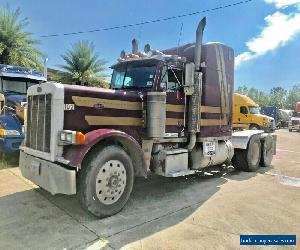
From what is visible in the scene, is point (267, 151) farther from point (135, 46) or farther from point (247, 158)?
point (135, 46)

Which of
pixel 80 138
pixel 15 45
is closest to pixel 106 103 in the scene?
pixel 80 138

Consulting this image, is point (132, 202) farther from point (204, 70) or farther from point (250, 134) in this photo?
point (250, 134)

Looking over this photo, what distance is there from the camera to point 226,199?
626cm

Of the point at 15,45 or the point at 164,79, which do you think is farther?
the point at 15,45

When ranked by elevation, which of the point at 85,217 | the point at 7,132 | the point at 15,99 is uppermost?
the point at 15,99

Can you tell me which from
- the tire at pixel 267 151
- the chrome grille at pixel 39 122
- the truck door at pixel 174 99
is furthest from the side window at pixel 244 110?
the chrome grille at pixel 39 122

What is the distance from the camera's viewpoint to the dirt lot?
4.32m

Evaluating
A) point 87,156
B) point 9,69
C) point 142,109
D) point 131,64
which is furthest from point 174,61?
point 9,69

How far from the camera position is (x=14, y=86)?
11.1 meters

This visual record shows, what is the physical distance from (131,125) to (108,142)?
766 mm

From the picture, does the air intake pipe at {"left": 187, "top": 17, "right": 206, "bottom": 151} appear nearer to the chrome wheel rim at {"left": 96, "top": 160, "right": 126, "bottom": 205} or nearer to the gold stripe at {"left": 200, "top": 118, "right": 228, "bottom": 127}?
the gold stripe at {"left": 200, "top": 118, "right": 228, "bottom": 127}

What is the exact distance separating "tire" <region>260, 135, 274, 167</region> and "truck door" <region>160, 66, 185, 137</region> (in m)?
4.32

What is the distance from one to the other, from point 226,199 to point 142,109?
242 centimetres

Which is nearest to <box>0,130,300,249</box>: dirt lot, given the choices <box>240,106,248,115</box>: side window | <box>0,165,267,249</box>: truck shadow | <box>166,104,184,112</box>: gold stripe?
<box>0,165,267,249</box>: truck shadow
